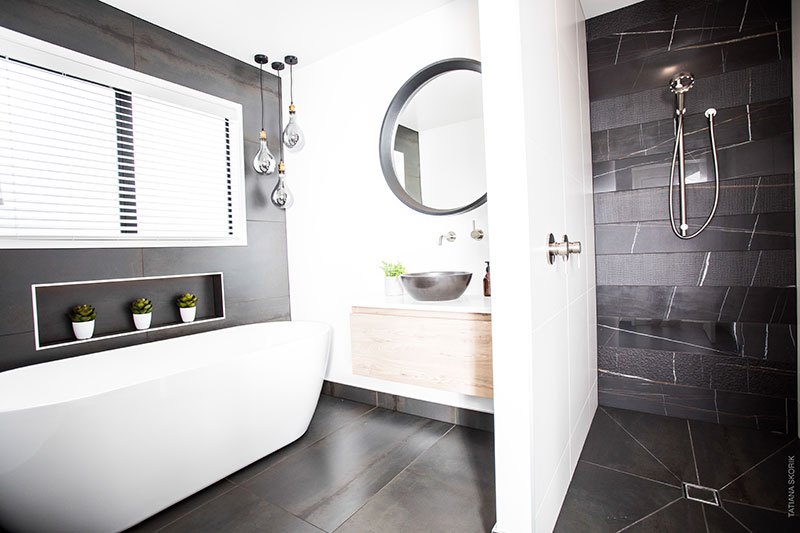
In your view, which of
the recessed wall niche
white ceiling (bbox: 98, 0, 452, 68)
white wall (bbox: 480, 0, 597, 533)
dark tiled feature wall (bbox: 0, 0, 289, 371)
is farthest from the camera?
white ceiling (bbox: 98, 0, 452, 68)

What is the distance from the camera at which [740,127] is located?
2.19 m

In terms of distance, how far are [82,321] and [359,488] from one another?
5.59 ft

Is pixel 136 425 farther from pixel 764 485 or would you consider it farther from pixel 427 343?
pixel 764 485

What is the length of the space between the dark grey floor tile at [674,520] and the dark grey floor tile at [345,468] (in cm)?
103

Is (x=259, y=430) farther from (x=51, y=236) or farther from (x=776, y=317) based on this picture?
(x=776, y=317)

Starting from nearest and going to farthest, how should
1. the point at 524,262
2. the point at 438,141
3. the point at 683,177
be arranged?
the point at 524,262
the point at 683,177
the point at 438,141

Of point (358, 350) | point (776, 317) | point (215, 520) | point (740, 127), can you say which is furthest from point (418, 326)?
point (740, 127)

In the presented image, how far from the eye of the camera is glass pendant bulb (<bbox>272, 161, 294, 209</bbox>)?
303cm

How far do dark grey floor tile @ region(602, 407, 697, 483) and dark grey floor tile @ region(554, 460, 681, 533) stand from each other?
0.71 ft

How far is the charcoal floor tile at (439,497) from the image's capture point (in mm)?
1576

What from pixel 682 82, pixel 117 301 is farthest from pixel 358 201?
pixel 682 82

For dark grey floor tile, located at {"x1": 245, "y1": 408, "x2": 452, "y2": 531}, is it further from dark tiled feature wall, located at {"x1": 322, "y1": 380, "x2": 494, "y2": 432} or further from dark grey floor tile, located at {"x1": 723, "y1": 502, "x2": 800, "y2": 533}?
dark grey floor tile, located at {"x1": 723, "y1": 502, "x2": 800, "y2": 533}

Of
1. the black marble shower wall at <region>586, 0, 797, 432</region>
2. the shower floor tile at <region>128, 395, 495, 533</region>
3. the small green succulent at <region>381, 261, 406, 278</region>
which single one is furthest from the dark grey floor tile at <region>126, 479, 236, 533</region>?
the black marble shower wall at <region>586, 0, 797, 432</region>

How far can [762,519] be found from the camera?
1.50 metres
